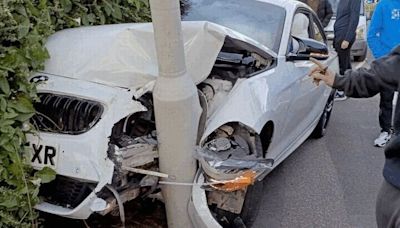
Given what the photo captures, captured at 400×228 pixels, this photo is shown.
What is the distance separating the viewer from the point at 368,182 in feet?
16.3

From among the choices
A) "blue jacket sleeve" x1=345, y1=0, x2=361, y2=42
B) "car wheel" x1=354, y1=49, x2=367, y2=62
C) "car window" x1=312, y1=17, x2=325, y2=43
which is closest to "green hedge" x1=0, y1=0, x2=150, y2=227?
"car window" x1=312, y1=17, x2=325, y2=43

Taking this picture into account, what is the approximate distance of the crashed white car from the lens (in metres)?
3.21

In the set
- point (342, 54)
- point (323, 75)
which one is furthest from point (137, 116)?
point (342, 54)

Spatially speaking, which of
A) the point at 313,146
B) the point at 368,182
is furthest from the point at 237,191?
the point at 313,146

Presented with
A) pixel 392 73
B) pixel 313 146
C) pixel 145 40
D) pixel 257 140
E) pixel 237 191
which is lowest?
pixel 313 146

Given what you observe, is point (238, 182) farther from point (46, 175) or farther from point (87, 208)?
point (46, 175)

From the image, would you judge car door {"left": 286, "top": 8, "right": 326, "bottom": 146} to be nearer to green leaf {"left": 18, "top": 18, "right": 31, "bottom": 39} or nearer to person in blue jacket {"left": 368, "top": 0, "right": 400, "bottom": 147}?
person in blue jacket {"left": 368, "top": 0, "right": 400, "bottom": 147}

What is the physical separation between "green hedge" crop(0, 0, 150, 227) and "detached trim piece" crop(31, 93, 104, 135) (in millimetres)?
105

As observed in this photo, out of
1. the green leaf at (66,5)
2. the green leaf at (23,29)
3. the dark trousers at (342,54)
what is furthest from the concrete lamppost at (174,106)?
the dark trousers at (342,54)

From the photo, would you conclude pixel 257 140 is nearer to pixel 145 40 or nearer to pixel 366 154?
pixel 145 40

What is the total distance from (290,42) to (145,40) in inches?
58.0

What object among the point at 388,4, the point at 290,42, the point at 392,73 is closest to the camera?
the point at 392,73

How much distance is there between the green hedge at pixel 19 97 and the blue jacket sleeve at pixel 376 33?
3476 millimetres

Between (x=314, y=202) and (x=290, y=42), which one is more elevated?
(x=290, y=42)
